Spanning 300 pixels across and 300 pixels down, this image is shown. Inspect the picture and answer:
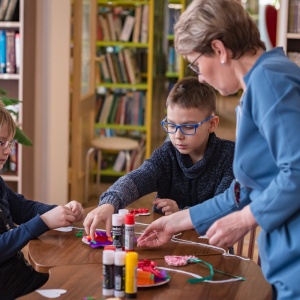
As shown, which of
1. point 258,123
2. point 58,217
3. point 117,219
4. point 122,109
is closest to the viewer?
point 258,123

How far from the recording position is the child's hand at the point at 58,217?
238 cm

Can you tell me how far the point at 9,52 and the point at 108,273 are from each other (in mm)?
3724

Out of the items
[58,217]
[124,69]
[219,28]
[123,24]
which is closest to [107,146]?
[124,69]

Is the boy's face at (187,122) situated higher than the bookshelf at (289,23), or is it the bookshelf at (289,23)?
the bookshelf at (289,23)

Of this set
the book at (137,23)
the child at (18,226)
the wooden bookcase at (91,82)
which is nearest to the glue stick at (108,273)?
the child at (18,226)

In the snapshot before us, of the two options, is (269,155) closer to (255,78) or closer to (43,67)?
(255,78)

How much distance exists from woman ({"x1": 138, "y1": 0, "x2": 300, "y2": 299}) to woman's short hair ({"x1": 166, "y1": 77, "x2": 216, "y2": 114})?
78 centimetres

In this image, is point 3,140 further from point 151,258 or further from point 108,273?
point 108,273

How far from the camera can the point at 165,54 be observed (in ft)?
25.9

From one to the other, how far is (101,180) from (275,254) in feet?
17.7

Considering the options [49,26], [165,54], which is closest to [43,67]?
[49,26]

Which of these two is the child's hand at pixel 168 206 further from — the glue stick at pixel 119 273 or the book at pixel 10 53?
the book at pixel 10 53

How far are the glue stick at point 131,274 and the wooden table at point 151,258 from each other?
43 mm

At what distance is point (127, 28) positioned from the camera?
6676mm
